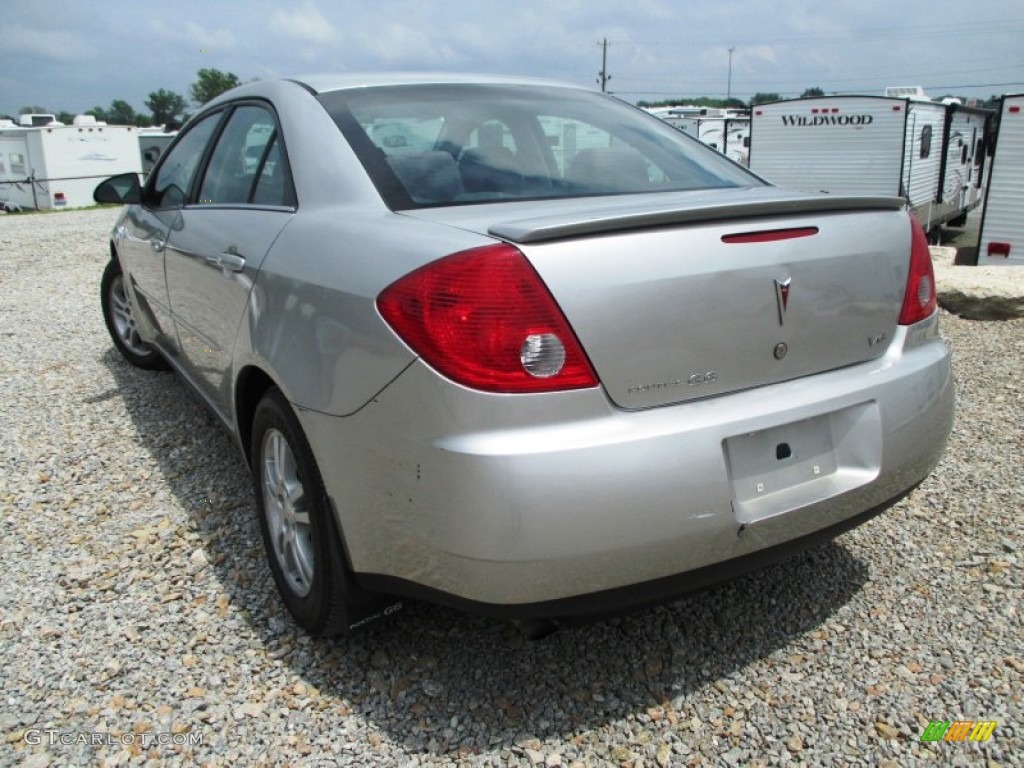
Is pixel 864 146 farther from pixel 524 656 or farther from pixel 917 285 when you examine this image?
pixel 524 656

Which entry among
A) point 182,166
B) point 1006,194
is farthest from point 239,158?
point 1006,194

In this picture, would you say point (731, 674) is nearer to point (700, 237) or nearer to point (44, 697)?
point (700, 237)

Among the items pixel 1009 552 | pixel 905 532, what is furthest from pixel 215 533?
pixel 1009 552

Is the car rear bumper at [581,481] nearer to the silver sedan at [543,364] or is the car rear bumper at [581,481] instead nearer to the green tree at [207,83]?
the silver sedan at [543,364]

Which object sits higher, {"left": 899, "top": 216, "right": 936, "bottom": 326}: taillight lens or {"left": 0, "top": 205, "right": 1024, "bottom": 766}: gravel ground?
{"left": 899, "top": 216, "right": 936, "bottom": 326}: taillight lens

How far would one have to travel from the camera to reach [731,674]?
2264mm

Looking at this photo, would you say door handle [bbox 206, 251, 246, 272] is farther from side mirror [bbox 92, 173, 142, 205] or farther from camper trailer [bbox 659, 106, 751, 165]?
camper trailer [bbox 659, 106, 751, 165]

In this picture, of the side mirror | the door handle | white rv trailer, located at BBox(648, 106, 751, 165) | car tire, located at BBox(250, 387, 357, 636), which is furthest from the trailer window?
car tire, located at BBox(250, 387, 357, 636)

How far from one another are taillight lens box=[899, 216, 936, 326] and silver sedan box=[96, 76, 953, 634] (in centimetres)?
1

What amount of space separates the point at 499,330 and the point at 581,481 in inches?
14.1

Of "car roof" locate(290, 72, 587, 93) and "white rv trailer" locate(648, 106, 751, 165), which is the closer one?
"car roof" locate(290, 72, 587, 93)

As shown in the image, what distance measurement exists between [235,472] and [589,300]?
2.45 meters

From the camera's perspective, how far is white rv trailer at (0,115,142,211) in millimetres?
29969

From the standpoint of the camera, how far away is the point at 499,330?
1702 mm
